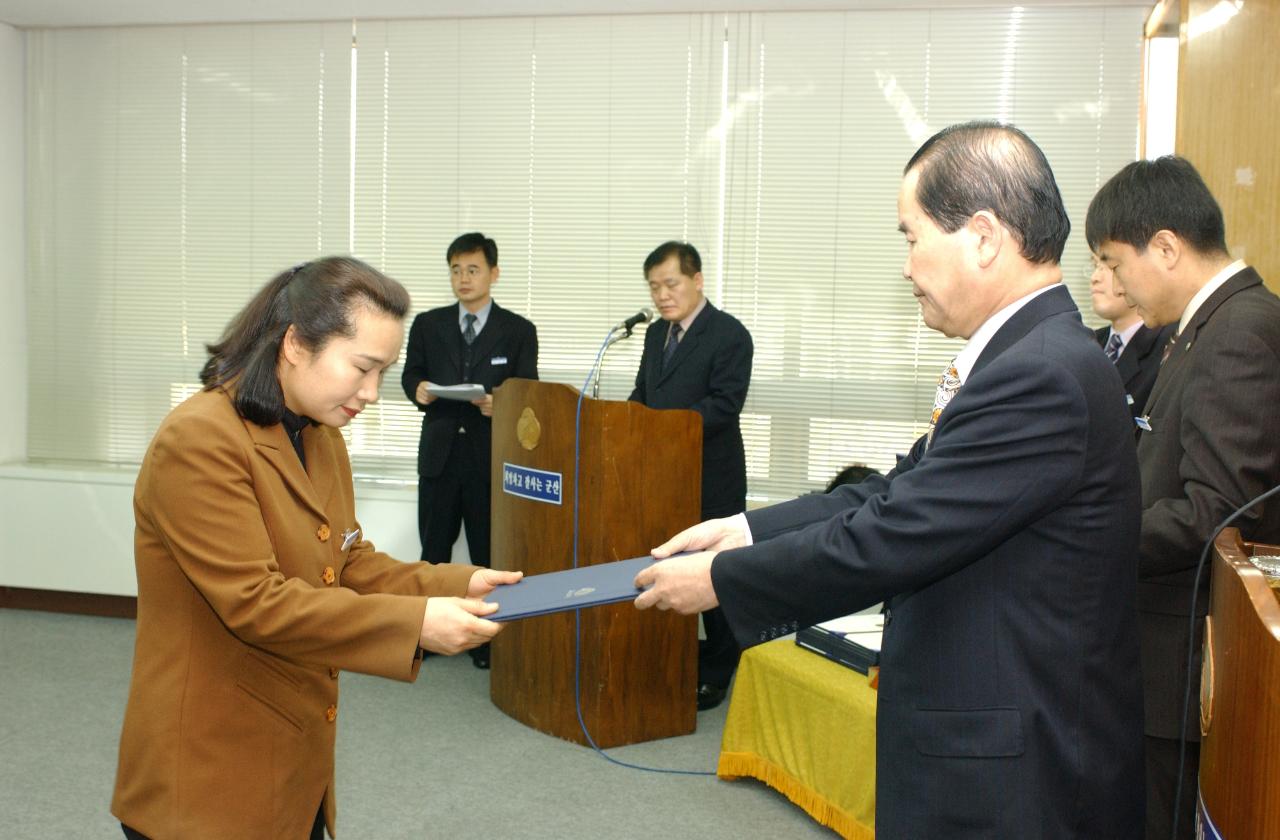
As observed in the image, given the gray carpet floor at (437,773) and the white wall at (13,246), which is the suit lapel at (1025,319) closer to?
the gray carpet floor at (437,773)

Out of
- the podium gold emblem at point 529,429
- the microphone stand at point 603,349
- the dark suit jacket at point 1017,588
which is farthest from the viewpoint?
the podium gold emblem at point 529,429

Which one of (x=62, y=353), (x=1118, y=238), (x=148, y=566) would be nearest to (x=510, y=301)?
(x=62, y=353)

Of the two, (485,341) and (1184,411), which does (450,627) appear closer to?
(1184,411)

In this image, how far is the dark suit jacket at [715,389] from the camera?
4.61 metres

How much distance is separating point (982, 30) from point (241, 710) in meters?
4.77

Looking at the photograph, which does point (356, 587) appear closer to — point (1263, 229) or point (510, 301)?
point (1263, 229)

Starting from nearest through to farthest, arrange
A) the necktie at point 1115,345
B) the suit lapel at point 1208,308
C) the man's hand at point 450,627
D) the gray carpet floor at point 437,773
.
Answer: the man's hand at point 450,627 < the suit lapel at point 1208,308 < the necktie at point 1115,345 < the gray carpet floor at point 437,773

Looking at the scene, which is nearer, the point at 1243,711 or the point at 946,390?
the point at 1243,711

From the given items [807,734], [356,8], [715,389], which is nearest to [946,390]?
[807,734]

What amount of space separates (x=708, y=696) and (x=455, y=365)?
1777mm

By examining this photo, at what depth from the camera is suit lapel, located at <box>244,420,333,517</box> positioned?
5.56 ft

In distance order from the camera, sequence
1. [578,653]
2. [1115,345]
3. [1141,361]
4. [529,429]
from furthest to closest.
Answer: [529,429] < [578,653] < [1115,345] < [1141,361]

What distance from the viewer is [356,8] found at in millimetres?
5637

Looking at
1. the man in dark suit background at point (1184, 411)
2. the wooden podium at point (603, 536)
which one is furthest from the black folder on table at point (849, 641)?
the man in dark suit background at point (1184, 411)
